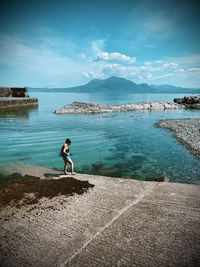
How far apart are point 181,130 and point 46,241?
78.9 ft

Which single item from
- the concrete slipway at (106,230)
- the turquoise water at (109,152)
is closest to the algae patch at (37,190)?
the concrete slipway at (106,230)

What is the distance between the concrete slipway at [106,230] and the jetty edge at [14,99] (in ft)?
158

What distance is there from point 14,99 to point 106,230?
55531mm

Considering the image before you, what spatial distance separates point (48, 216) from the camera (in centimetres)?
775

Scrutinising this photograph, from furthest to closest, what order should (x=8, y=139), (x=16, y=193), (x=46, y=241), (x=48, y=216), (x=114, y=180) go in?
(x=8, y=139)
(x=114, y=180)
(x=16, y=193)
(x=48, y=216)
(x=46, y=241)

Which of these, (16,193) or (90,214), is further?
(16,193)

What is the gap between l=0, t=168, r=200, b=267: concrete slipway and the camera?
573cm

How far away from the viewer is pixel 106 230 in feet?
22.4

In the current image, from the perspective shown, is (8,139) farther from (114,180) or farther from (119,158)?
(114,180)

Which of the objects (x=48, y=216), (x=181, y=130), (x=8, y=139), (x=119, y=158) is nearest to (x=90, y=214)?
(x=48, y=216)

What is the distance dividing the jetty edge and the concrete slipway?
1901 inches

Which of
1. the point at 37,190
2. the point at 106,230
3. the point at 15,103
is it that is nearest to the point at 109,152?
the point at 37,190

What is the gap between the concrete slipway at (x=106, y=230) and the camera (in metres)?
5.73

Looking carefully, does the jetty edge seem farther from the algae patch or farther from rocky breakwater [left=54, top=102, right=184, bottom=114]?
the algae patch
